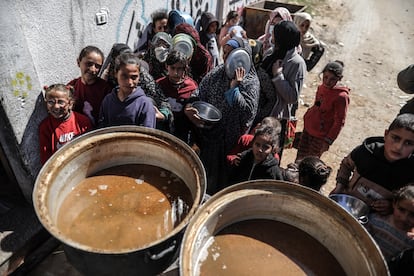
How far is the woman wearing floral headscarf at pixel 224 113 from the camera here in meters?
2.82

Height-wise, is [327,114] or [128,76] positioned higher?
[128,76]

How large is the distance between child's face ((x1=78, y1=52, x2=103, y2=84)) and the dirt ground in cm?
307

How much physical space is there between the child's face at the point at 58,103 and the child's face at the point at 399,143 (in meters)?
2.34

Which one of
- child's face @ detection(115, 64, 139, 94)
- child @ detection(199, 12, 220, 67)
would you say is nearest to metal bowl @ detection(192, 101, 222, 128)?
child's face @ detection(115, 64, 139, 94)

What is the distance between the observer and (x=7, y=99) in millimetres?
2400

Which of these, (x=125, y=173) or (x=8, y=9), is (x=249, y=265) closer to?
(x=125, y=173)

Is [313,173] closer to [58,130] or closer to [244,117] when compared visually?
[244,117]

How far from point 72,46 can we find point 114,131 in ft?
5.88

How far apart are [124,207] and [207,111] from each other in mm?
1445

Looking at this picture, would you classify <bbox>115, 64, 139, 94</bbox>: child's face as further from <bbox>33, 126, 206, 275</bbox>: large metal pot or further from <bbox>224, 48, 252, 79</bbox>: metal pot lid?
<bbox>224, 48, 252, 79</bbox>: metal pot lid

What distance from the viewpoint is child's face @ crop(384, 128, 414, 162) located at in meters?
2.20

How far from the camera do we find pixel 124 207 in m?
1.59

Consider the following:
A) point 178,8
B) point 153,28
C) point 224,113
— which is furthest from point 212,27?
point 224,113

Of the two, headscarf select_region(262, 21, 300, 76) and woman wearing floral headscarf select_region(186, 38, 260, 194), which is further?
headscarf select_region(262, 21, 300, 76)
